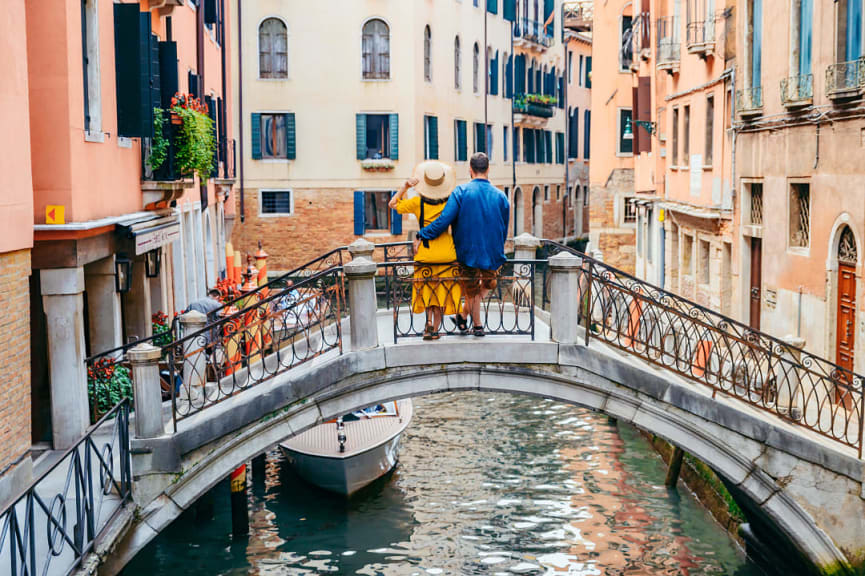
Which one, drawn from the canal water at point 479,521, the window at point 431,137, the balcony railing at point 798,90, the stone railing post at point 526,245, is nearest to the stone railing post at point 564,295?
the stone railing post at point 526,245

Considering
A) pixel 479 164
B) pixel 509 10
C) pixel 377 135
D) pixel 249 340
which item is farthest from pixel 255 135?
pixel 479 164

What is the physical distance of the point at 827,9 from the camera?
1336 centimetres

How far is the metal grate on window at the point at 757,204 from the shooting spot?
55.9 ft

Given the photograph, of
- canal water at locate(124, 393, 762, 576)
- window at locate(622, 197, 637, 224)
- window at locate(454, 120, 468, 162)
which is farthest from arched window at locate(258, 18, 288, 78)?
canal water at locate(124, 393, 762, 576)

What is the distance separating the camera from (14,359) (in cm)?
933

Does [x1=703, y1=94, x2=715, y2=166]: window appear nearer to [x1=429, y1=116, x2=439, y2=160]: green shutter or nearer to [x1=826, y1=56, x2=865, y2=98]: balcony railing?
[x1=826, y1=56, x2=865, y2=98]: balcony railing

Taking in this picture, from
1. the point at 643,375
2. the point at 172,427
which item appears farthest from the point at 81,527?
the point at 643,375

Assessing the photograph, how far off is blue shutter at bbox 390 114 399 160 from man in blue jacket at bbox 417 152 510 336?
73.3ft

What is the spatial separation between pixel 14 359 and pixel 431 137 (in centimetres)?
2536

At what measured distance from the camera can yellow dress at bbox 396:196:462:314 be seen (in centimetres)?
1015

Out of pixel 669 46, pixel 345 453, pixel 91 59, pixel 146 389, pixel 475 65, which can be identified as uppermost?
pixel 475 65

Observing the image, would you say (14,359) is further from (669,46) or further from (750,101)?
(669,46)

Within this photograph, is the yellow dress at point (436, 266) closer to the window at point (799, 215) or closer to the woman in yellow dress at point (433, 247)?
the woman in yellow dress at point (433, 247)

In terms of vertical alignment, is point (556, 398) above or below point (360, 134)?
below
